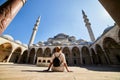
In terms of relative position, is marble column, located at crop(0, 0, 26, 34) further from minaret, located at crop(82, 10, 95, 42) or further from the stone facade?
minaret, located at crop(82, 10, 95, 42)

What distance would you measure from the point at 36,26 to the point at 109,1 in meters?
36.4

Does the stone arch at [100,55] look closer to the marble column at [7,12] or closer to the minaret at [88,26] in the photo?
the minaret at [88,26]

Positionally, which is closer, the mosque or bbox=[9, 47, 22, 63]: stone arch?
the mosque

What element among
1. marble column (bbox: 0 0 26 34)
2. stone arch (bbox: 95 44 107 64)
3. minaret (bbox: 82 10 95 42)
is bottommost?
marble column (bbox: 0 0 26 34)

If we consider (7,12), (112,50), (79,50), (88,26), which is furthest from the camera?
(88,26)

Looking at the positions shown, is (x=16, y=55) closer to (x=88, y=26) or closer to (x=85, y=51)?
(x=85, y=51)

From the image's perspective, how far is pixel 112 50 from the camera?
20.9 meters

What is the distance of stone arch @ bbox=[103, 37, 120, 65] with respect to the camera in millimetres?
20031

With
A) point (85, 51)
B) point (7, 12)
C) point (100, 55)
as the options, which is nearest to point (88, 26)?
point (85, 51)

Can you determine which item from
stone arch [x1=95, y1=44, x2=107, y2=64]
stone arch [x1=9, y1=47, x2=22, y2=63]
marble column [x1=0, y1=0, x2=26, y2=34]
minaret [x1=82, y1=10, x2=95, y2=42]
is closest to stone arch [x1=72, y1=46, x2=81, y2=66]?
minaret [x1=82, y1=10, x2=95, y2=42]

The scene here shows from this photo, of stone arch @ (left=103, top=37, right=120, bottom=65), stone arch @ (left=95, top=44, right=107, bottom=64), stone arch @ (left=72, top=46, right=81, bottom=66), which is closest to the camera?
stone arch @ (left=103, top=37, right=120, bottom=65)

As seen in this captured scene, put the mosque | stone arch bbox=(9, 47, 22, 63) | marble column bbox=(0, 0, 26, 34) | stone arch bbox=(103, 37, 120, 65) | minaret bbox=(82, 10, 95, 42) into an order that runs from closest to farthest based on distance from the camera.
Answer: marble column bbox=(0, 0, 26, 34) < the mosque < stone arch bbox=(103, 37, 120, 65) < minaret bbox=(82, 10, 95, 42) < stone arch bbox=(9, 47, 22, 63)

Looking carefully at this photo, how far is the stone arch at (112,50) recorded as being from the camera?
20.0 metres

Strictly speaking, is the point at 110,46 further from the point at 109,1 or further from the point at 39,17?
the point at 39,17
